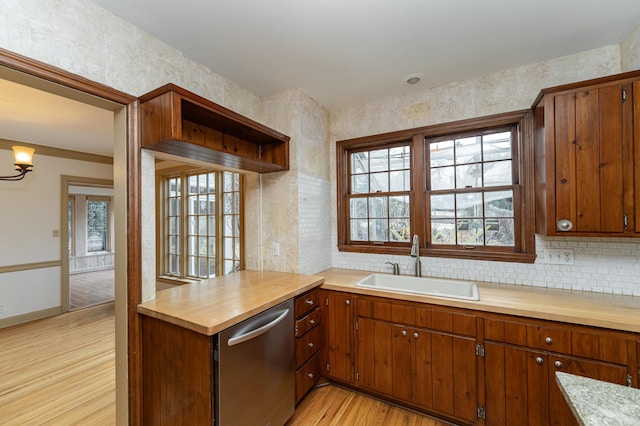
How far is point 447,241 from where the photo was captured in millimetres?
2504

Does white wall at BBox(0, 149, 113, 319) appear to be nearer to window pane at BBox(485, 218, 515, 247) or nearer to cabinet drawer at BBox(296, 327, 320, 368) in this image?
cabinet drawer at BBox(296, 327, 320, 368)

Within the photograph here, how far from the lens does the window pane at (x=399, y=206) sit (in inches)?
107

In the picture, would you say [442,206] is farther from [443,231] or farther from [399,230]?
[399,230]

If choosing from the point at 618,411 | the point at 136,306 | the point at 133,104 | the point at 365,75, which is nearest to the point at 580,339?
the point at 618,411

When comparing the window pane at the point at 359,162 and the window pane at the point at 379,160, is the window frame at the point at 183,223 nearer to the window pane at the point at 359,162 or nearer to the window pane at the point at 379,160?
the window pane at the point at 359,162

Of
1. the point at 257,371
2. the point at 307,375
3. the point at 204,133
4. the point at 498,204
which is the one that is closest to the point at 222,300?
the point at 257,371

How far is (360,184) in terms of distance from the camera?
2979mm

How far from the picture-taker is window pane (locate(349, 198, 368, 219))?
9.64ft

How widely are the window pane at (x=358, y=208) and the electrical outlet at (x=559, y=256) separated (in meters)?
1.59

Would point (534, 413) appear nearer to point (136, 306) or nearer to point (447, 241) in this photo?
point (447, 241)

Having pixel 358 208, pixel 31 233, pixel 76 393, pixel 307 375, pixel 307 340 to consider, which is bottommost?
pixel 76 393

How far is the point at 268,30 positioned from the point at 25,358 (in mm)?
4057

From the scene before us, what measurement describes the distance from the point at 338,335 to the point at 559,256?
1878 mm

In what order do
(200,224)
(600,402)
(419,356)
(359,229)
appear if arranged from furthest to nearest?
(200,224) < (359,229) < (419,356) < (600,402)
